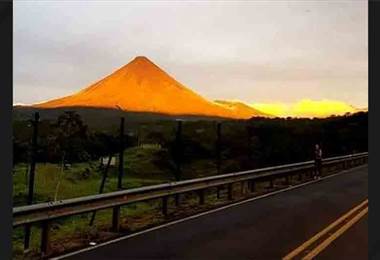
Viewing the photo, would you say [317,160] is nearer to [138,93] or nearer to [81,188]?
[81,188]

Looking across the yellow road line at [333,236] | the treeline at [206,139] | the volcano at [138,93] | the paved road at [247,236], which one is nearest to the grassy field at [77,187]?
the treeline at [206,139]

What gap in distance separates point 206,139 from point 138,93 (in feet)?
21.2

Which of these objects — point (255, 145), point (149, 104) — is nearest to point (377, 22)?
point (149, 104)

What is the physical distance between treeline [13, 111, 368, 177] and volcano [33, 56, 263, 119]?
0.42m

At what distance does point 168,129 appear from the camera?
1155 cm

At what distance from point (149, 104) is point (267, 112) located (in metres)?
1.97

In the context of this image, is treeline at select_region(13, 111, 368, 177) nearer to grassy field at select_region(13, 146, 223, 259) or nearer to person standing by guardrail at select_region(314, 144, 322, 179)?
person standing by guardrail at select_region(314, 144, 322, 179)

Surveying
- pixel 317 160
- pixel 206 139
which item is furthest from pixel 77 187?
pixel 317 160

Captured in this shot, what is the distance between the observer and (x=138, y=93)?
7.69 meters

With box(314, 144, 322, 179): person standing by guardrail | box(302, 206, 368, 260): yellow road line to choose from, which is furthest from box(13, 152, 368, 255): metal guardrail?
box(314, 144, 322, 179): person standing by guardrail

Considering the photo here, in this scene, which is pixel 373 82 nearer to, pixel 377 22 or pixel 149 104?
pixel 377 22

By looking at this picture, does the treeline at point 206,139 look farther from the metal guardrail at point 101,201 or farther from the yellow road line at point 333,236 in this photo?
the yellow road line at point 333,236

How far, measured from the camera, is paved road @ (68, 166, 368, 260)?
6.51m

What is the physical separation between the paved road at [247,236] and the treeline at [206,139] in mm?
1348
